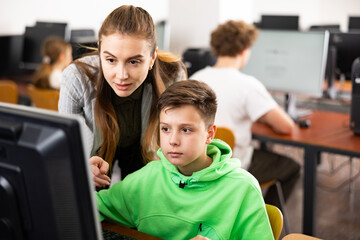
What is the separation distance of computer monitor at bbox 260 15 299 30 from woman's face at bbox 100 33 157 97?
15.4ft

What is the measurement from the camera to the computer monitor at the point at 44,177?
28.4 inches

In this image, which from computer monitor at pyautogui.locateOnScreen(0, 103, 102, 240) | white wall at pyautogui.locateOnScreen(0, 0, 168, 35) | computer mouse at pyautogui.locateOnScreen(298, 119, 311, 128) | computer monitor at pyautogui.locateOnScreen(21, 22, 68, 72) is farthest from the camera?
white wall at pyautogui.locateOnScreen(0, 0, 168, 35)

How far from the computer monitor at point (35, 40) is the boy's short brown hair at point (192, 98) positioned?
10.5 feet

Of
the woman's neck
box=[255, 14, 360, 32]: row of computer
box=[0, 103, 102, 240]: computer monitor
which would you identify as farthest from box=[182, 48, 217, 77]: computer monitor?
box=[0, 103, 102, 240]: computer monitor

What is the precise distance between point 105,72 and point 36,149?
66cm

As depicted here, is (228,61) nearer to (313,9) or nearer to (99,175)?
(99,175)

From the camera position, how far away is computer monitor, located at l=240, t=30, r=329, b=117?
124 inches

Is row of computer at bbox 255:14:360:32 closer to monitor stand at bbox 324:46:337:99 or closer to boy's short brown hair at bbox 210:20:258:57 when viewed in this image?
monitor stand at bbox 324:46:337:99

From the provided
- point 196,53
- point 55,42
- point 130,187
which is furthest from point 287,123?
point 55,42

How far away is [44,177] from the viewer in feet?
2.43

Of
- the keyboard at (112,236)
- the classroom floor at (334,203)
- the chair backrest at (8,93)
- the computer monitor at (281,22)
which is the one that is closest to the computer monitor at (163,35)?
the chair backrest at (8,93)

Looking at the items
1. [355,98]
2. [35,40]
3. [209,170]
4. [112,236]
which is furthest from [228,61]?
[35,40]

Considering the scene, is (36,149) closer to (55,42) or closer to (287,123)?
(287,123)

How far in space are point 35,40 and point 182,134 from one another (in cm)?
345
